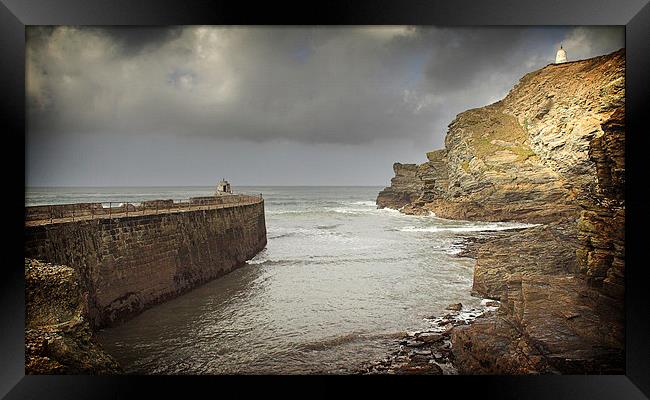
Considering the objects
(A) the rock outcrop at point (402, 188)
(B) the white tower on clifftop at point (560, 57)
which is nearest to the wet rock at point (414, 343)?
(A) the rock outcrop at point (402, 188)

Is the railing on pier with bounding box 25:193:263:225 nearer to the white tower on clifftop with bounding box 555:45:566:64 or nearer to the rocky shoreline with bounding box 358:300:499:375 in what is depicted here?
the rocky shoreline with bounding box 358:300:499:375

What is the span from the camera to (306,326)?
4.37 meters

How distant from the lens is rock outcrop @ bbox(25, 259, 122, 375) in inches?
148

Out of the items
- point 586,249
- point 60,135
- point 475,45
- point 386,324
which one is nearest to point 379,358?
point 386,324

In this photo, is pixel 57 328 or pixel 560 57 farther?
pixel 560 57

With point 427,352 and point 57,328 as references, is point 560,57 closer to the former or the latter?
point 427,352

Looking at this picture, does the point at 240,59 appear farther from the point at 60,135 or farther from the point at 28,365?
the point at 28,365

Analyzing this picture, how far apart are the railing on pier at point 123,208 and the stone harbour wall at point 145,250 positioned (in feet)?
0.25

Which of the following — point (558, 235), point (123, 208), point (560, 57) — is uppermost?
point (560, 57)

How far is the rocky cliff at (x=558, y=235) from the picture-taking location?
13.4ft

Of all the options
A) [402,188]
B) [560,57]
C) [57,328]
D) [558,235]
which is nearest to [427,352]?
[558,235]

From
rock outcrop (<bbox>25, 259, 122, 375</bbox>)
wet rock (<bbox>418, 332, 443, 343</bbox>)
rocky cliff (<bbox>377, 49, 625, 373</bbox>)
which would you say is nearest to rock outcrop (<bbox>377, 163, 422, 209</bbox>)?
rocky cliff (<bbox>377, 49, 625, 373</bbox>)
